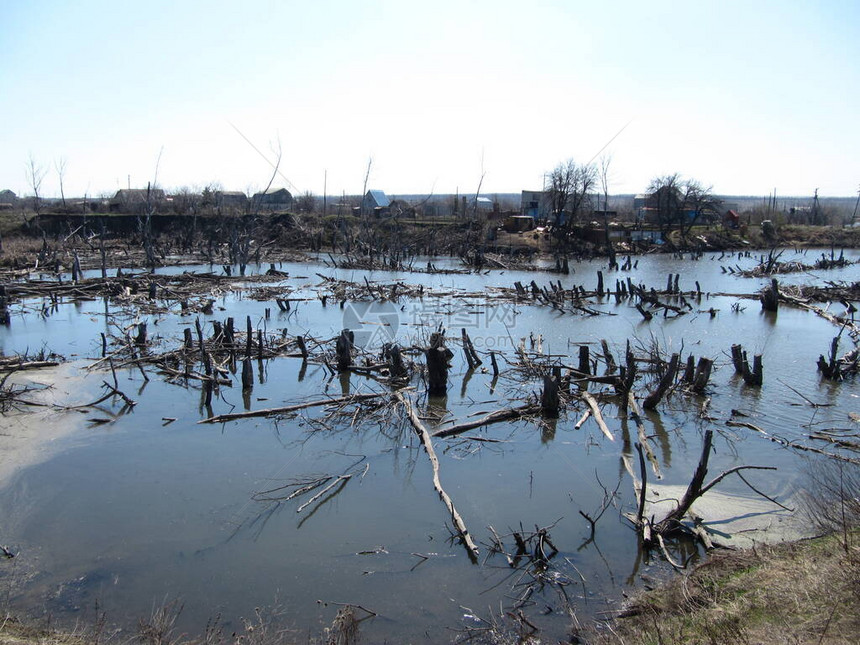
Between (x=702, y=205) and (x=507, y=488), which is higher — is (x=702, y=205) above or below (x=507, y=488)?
above

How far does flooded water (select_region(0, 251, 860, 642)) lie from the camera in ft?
18.9

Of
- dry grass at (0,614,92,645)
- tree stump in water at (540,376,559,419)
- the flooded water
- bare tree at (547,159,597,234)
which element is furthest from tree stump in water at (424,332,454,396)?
bare tree at (547,159,597,234)

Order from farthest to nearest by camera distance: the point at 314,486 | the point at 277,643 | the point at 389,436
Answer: the point at 389,436
the point at 314,486
the point at 277,643

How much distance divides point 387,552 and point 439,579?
2.49 feet

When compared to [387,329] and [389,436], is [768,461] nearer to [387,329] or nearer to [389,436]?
[389,436]

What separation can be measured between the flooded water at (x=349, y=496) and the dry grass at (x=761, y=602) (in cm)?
51

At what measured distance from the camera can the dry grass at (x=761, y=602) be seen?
4387 mm

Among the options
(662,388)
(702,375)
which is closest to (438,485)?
(662,388)

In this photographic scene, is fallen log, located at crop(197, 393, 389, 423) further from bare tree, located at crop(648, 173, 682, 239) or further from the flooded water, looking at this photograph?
bare tree, located at crop(648, 173, 682, 239)

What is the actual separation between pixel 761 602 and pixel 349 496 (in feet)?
15.6

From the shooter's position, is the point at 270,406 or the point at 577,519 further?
the point at 270,406

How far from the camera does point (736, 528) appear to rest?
684 cm

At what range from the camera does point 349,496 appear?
777 cm

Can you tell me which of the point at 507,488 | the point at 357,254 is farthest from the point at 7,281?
the point at 507,488
